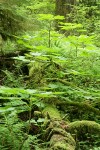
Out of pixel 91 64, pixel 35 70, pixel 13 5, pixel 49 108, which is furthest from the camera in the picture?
pixel 13 5

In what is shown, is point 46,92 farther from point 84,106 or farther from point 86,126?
point 84,106

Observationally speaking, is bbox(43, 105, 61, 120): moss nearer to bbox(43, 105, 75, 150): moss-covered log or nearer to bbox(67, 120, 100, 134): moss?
bbox(43, 105, 75, 150): moss-covered log

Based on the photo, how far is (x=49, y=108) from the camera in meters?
3.86

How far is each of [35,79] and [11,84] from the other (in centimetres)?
41

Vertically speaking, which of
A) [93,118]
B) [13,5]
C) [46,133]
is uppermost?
[13,5]

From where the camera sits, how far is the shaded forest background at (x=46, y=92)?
2.82 meters

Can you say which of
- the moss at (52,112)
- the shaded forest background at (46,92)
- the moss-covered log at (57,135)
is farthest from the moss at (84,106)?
the moss-covered log at (57,135)

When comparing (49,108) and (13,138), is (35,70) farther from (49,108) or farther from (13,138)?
(13,138)

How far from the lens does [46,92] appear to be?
2.34m

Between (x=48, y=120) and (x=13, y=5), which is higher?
(x=13, y=5)

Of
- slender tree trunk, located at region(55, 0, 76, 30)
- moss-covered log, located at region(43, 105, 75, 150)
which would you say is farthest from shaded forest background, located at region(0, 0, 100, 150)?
slender tree trunk, located at region(55, 0, 76, 30)

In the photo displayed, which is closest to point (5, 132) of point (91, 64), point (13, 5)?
point (91, 64)

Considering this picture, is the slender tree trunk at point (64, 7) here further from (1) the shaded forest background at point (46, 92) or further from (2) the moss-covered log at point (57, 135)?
(2) the moss-covered log at point (57, 135)

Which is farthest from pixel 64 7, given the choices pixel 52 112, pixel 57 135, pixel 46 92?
pixel 46 92
